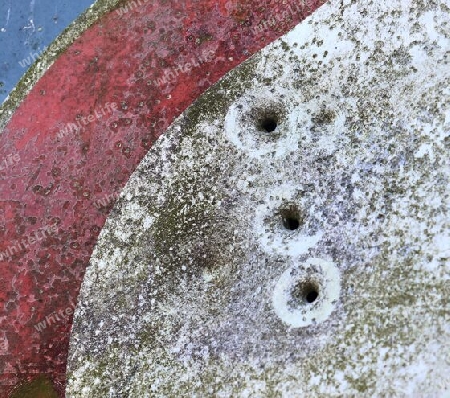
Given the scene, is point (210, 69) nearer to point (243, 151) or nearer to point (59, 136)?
point (243, 151)

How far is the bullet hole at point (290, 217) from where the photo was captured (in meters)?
5.58

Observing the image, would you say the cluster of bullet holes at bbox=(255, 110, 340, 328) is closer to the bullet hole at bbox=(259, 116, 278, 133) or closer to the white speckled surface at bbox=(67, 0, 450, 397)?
the white speckled surface at bbox=(67, 0, 450, 397)

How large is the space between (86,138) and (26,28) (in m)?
1.84

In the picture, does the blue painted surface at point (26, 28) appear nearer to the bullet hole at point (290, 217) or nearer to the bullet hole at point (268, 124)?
the bullet hole at point (268, 124)

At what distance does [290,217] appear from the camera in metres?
5.64

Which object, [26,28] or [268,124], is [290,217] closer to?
[268,124]

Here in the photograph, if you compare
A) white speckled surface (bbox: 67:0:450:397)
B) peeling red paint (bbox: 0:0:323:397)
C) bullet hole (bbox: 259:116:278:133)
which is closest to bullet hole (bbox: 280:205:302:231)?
white speckled surface (bbox: 67:0:450:397)

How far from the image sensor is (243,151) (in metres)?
5.88

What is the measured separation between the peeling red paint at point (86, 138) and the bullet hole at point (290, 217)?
154 cm

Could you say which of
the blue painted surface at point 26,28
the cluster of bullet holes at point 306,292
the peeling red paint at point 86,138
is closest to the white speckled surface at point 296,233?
the cluster of bullet holes at point 306,292

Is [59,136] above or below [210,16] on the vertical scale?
below

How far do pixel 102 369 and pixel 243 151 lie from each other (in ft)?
7.17

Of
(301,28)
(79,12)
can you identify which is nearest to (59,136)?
(79,12)

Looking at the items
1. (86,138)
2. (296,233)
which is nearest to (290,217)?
(296,233)
